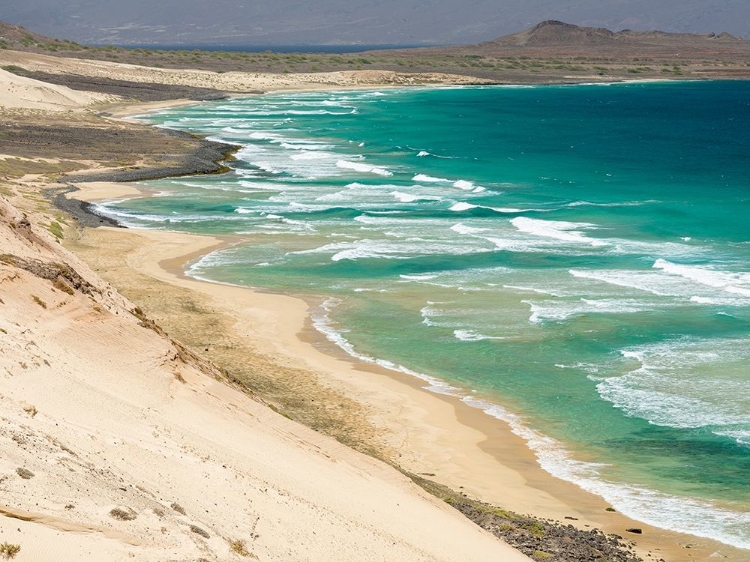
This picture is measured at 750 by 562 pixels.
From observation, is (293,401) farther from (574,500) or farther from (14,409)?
(14,409)

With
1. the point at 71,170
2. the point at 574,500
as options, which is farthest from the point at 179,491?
the point at 71,170

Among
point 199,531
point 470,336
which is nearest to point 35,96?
point 470,336

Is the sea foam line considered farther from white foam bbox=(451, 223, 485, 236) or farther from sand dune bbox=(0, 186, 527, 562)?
white foam bbox=(451, 223, 485, 236)

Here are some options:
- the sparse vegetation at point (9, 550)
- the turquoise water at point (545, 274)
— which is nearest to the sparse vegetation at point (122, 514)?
the sparse vegetation at point (9, 550)

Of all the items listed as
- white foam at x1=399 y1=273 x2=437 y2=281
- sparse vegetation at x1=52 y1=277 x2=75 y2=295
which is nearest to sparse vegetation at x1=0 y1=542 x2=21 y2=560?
sparse vegetation at x1=52 y1=277 x2=75 y2=295

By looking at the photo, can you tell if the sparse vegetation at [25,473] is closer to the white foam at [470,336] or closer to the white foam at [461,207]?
the white foam at [470,336]

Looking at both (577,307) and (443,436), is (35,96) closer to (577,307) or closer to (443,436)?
(577,307)

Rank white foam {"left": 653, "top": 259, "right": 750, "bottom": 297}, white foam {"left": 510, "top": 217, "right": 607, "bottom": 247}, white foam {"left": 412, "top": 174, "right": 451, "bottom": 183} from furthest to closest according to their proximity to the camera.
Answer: white foam {"left": 412, "top": 174, "right": 451, "bottom": 183}
white foam {"left": 510, "top": 217, "right": 607, "bottom": 247}
white foam {"left": 653, "top": 259, "right": 750, "bottom": 297}
